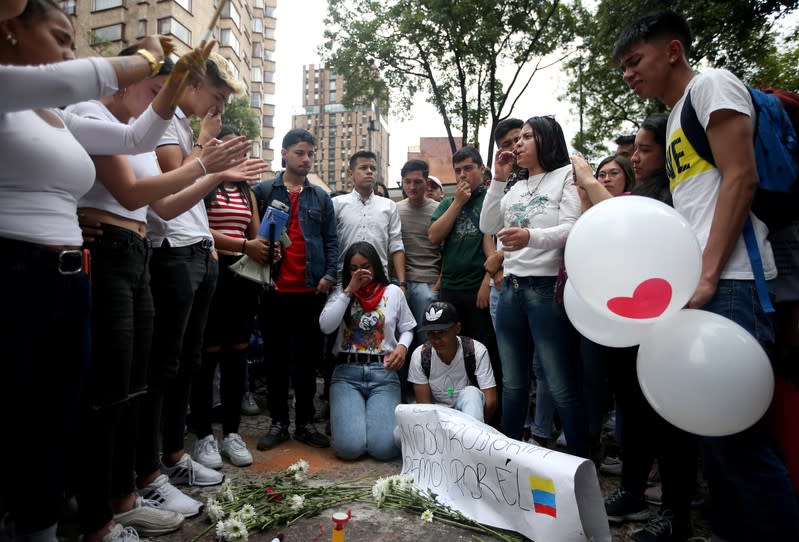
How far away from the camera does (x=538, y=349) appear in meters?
2.81

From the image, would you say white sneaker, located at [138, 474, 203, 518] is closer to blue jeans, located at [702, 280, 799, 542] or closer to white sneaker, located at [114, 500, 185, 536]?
white sneaker, located at [114, 500, 185, 536]

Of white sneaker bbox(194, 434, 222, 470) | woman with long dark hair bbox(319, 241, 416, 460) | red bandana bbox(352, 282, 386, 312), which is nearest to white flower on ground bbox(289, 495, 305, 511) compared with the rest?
white sneaker bbox(194, 434, 222, 470)

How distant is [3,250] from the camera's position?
1548 mm

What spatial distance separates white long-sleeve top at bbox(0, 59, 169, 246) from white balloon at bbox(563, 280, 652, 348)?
1857 millimetres

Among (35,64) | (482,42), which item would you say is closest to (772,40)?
(482,42)

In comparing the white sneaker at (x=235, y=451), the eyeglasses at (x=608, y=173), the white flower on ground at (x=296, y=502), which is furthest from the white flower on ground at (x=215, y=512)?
the eyeglasses at (x=608, y=173)

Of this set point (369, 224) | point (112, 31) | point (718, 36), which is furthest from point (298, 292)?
point (112, 31)

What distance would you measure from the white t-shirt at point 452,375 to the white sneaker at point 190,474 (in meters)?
1.44

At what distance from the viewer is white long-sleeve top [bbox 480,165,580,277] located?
8.86ft

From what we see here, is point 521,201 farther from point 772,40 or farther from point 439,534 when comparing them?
point 772,40

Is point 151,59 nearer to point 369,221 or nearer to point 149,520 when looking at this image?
point 149,520

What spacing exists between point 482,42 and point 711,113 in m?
12.6

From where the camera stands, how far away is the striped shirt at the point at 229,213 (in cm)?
359

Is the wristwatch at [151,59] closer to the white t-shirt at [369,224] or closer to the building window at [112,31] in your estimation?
the white t-shirt at [369,224]
